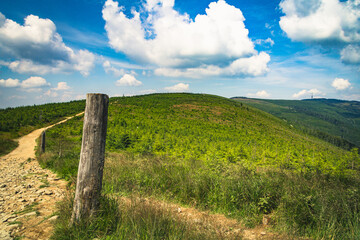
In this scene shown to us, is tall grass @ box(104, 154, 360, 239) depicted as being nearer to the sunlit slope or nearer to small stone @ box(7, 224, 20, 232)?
small stone @ box(7, 224, 20, 232)

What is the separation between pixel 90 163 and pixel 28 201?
11.8 ft

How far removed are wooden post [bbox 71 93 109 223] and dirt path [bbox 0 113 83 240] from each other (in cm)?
98

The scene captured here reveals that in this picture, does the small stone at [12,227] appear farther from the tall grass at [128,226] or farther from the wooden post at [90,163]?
the wooden post at [90,163]

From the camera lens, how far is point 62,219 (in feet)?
10.4

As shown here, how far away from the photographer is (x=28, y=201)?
491 cm

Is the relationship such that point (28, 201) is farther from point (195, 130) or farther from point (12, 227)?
point (195, 130)

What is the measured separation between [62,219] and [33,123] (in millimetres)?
26938

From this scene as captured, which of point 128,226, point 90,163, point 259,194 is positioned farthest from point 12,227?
point 259,194

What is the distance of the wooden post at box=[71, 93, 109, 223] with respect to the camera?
10.1 feet

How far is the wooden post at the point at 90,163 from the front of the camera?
3077 millimetres

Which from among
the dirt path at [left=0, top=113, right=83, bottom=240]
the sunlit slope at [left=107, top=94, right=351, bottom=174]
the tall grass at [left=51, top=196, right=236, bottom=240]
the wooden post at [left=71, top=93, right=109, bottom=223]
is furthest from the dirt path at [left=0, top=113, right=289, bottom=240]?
the sunlit slope at [left=107, top=94, right=351, bottom=174]

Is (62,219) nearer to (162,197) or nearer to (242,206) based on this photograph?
(162,197)

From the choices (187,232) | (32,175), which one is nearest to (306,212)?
(187,232)

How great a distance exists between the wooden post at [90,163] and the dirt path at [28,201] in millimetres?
978
